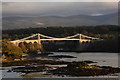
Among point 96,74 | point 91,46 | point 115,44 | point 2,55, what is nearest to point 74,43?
point 91,46

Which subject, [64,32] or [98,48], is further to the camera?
[64,32]

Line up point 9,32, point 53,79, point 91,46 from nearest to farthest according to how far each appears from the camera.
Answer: point 53,79
point 91,46
point 9,32

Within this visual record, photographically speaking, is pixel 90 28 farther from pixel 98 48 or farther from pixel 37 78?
pixel 37 78

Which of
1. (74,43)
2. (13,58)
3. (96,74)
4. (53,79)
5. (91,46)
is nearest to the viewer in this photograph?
(53,79)

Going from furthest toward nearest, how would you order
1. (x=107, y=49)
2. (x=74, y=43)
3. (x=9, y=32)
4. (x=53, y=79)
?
(x=9, y=32), (x=74, y=43), (x=107, y=49), (x=53, y=79)

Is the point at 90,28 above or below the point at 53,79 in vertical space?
above

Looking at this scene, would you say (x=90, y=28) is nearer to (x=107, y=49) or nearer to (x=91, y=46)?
(x=91, y=46)

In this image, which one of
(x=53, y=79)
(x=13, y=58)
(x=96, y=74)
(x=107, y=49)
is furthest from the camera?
(x=107, y=49)

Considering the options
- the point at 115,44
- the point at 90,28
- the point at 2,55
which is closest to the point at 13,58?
the point at 2,55

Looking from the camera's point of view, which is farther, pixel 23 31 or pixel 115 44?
pixel 23 31
